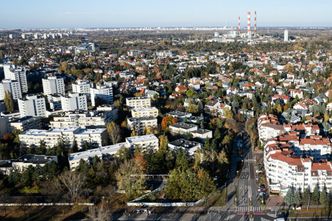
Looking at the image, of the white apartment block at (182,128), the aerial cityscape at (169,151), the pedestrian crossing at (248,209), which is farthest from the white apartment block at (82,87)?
the pedestrian crossing at (248,209)

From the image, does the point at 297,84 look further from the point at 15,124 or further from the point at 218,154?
the point at 15,124

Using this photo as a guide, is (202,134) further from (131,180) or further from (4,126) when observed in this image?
(4,126)

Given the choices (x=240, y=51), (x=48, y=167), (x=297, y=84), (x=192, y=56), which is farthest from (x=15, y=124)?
(x=240, y=51)

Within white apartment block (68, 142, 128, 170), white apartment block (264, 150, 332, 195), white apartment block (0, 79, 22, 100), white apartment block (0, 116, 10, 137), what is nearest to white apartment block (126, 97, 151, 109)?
white apartment block (0, 116, 10, 137)

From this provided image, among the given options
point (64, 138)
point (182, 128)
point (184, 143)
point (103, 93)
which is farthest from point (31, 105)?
point (184, 143)

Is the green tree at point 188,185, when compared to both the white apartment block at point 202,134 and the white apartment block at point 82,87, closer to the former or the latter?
the white apartment block at point 202,134

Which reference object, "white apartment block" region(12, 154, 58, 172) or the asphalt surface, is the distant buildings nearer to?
"white apartment block" region(12, 154, 58, 172)
